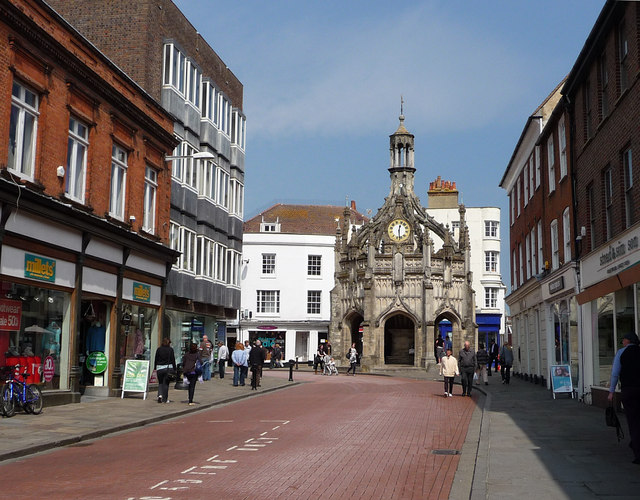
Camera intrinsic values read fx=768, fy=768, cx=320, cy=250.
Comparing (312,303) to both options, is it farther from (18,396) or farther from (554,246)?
(18,396)

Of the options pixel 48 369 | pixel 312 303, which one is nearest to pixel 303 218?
pixel 312 303

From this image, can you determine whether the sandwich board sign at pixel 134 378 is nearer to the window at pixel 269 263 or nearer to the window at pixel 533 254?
the window at pixel 533 254

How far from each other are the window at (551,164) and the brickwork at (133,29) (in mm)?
14314

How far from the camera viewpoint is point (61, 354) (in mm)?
18781

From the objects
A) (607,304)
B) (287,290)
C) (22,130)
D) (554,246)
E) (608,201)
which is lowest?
(607,304)

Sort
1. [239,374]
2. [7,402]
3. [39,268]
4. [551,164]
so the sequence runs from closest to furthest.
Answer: [7,402] < [39,268] < [551,164] < [239,374]

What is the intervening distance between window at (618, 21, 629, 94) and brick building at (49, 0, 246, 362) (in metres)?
13.9

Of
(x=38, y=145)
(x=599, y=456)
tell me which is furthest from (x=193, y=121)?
(x=599, y=456)

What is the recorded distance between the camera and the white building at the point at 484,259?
6800 centimetres

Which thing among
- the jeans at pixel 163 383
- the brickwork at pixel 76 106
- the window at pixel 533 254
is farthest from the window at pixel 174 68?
the window at pixel 533 254

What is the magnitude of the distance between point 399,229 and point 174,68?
28.0m

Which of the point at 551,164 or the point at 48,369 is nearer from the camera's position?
the point at 48,369

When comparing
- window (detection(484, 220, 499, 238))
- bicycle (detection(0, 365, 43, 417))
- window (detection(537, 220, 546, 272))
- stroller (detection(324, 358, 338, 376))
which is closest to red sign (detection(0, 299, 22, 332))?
bicycle (detection(0, 365, 43, 417))

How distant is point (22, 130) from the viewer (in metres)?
17.0
